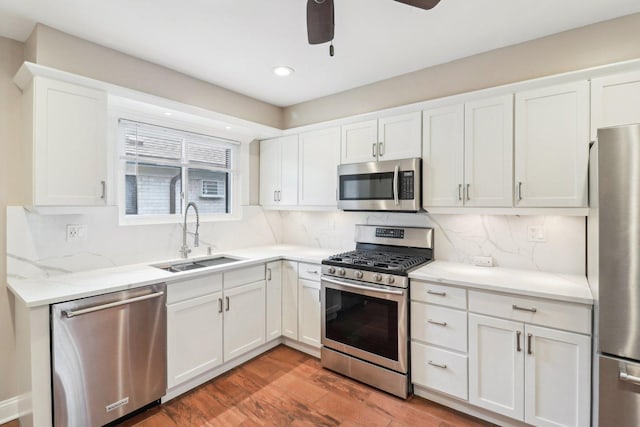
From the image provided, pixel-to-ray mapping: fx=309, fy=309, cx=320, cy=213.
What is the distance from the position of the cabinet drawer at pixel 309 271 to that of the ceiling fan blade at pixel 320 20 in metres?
1.89

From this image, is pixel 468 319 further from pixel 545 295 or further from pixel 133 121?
pixel 133 121

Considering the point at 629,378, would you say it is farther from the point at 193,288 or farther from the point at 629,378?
the point at 193,288

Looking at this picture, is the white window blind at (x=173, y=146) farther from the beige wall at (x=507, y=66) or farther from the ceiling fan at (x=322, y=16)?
the ceiling fan at (x=322, y=16)

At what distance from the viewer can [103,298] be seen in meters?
1.89

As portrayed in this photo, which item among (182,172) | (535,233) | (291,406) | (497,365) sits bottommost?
(291,406)

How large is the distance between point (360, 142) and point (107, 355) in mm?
2494

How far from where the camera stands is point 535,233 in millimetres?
2326

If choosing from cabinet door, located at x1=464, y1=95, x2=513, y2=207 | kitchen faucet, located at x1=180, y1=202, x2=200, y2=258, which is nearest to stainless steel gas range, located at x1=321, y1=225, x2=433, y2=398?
cabinet door, located at x1=464, y1=95, x2=513, y2=207

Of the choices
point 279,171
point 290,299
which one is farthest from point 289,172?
point 290,299

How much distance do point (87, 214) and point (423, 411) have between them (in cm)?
284

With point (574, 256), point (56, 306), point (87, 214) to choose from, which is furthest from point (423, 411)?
point (87, 214)

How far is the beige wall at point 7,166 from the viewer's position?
2045mm

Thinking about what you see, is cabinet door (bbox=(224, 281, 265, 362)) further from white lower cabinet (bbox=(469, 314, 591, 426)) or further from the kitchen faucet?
white lower cabinet (bbox=(469, 314, 591, 426))

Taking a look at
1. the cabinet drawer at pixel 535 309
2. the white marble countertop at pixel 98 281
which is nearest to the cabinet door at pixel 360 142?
the white marble countertop at pixel 98 281
